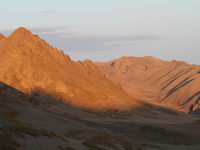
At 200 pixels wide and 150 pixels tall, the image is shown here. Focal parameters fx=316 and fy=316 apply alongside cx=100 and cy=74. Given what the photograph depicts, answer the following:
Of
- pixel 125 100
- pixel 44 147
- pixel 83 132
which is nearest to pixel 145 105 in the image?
pixel 125 100

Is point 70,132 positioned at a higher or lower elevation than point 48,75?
lower

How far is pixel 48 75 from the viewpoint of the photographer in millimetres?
123125

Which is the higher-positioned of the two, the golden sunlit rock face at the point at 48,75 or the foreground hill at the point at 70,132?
the golden sunlit rock face at the point at 48,75

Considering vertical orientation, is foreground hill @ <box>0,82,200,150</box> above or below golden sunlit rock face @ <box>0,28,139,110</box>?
below

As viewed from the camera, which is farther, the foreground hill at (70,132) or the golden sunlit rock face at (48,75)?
the golden sunlit rock face at (48,75)

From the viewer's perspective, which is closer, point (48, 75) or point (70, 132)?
point (70, 132)

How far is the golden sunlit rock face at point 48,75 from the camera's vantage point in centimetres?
11744

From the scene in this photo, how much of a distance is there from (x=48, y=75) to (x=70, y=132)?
73.9 m

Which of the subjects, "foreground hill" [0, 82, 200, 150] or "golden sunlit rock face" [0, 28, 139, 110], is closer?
"foreground hill" [0, 82, 200, 150]

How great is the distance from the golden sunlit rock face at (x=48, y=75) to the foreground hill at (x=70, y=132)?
25.6 feet

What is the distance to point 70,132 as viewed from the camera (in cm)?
5144

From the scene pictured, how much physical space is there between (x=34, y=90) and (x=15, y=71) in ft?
37.7

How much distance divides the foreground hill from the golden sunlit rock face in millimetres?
7810

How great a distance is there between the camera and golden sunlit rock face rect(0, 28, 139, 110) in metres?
117
